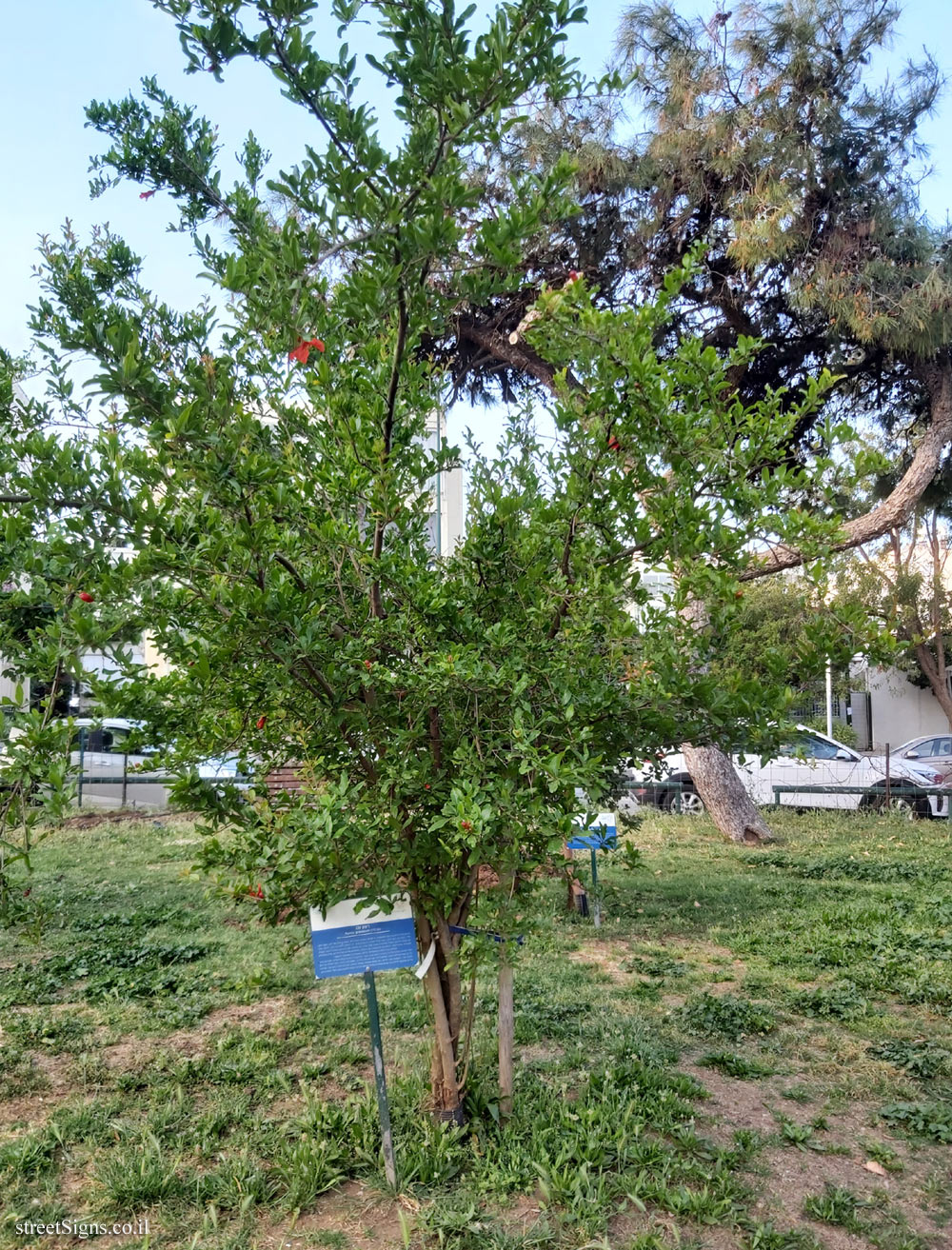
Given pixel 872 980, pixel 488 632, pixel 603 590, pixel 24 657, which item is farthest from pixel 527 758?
pixel 872 980

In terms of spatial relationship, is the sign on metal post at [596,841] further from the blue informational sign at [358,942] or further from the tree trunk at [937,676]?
the tree trunk at [937,676]

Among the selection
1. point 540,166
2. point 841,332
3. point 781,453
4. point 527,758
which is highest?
point 540,166

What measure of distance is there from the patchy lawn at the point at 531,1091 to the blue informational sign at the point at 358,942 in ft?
0.72

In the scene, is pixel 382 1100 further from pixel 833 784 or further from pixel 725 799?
pixel 833 784

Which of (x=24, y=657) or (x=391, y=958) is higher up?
(x=24, y=657)

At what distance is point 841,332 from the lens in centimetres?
923

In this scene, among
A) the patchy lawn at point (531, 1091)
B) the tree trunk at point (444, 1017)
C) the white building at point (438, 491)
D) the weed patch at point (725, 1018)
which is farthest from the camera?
the weed patch at point (725, 1018)

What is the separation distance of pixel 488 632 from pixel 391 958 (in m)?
1.13

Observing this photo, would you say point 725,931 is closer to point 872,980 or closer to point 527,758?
point 872,980

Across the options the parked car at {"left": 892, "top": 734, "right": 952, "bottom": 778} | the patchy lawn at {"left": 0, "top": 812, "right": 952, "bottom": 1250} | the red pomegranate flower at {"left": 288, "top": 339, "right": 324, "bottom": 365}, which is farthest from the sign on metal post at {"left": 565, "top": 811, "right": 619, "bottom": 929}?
the parked car at {"left": 892, "top": 734, "right": 952, "bottom": 778}

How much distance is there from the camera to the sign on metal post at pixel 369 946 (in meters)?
3.01

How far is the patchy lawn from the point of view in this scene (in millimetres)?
2924

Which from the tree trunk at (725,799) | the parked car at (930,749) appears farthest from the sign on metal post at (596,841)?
the parked car at (930,749)

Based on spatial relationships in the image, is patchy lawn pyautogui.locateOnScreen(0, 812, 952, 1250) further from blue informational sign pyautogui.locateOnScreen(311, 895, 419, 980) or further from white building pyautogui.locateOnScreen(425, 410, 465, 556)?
white building pyautogui.locateOnScreen(425, 410, 465, 556)
